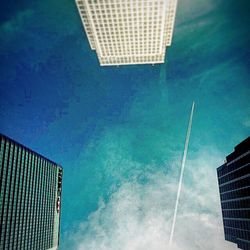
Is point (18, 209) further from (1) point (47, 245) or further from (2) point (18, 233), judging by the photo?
(1) point (47, 245)

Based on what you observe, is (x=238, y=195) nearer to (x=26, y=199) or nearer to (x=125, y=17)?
(x=26, y=199)

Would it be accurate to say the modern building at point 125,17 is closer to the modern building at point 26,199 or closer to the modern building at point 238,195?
the modern building at point 26,199

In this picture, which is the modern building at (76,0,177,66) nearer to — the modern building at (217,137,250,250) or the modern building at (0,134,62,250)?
the modern building at (0,134,62,250)

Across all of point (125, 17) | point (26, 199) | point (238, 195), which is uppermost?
point (125, 17)

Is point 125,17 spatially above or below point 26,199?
above

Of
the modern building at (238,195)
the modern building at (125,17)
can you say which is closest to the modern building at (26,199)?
the modern building at (125,17)

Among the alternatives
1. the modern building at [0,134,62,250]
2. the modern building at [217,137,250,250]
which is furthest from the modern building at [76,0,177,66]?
the modern building at [217,137,250,250]

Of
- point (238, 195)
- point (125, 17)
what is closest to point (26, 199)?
point (238, 195)

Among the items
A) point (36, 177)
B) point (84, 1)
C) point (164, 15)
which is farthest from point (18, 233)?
point (164, 15)
